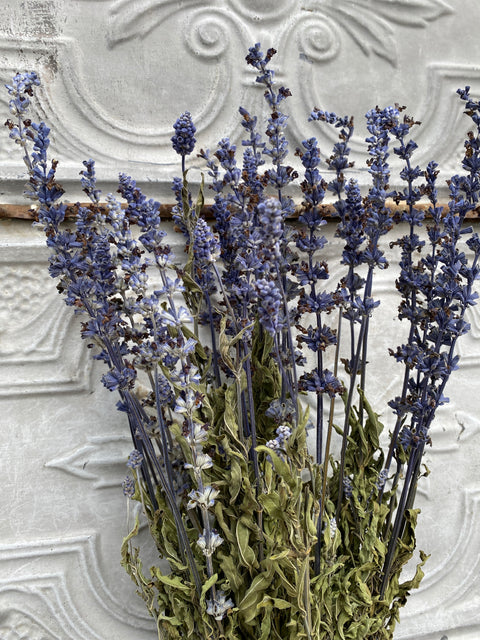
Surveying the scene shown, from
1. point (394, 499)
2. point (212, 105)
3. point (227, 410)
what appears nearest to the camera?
point (227, 410)

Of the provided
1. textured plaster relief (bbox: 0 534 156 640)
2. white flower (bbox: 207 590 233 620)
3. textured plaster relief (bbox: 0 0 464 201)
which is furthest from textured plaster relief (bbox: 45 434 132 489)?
textured plaster relief (bbox: 0 0 464 201)

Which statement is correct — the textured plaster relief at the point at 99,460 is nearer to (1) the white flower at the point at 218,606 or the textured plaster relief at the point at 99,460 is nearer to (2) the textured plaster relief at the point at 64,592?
(2) the textured plaster relief at the point at 64,592

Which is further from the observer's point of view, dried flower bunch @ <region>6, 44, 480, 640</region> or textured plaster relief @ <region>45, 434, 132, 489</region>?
textured plaster relief @ <region>45, 434, 132, 489</region>

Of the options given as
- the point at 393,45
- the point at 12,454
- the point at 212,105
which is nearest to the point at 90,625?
the point at 12,454

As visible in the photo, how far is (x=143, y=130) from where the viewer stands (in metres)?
0.95

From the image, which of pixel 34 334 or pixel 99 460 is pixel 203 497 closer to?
pixel 99 460

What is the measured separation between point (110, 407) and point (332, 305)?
42 cm

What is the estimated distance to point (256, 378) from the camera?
80 cm

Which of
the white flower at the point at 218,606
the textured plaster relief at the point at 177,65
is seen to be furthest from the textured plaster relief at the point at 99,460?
the textured plaster relief at the point at 177,65

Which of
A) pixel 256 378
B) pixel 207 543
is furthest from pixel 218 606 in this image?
pixel 256 378

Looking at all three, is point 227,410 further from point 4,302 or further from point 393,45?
point 393,45

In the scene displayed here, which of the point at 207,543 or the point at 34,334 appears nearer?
the point at 207,543

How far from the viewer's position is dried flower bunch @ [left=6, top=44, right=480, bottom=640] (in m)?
0.64

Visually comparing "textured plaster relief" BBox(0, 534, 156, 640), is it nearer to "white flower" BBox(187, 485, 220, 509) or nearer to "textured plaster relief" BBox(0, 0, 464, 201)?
"white flower" BBox(187, 485, 220, 509)
